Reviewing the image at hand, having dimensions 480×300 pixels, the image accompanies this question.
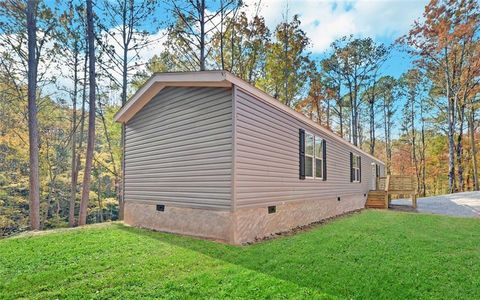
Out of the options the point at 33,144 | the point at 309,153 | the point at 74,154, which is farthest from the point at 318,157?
the point at 74,154

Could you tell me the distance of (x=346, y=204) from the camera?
12.2 meters

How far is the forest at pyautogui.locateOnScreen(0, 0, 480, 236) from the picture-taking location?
12594 mm

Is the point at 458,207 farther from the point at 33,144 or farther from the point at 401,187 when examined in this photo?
the point at 33,144

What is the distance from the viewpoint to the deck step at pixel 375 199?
1519cm

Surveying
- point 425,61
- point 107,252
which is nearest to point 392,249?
point 107,252

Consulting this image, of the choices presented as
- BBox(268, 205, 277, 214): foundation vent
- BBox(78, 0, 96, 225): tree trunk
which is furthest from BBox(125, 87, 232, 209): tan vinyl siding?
BBox(78, 0, 96, 225): tree trunk

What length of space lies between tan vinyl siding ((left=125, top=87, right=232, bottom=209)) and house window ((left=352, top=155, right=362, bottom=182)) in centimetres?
937

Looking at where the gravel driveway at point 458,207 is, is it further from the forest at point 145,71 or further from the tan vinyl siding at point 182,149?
the tan vinyl siding at point 182,149

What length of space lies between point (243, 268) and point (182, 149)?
3.58 metres

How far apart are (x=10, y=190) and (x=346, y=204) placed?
64.3 feet

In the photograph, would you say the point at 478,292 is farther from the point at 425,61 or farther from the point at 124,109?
the point at 425,61

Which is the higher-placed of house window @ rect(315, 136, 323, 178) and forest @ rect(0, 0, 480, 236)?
forest @ rect(0, 0, 480, 236)

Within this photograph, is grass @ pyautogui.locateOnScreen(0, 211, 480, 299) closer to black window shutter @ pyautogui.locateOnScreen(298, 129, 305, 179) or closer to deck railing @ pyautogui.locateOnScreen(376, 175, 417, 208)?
black window shutter @ pyautogui.locateOnScreen(298, 129, 305, 179)

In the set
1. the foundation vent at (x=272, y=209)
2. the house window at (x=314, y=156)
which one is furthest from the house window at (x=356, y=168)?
the foundation vent at (x=272, y=209)
